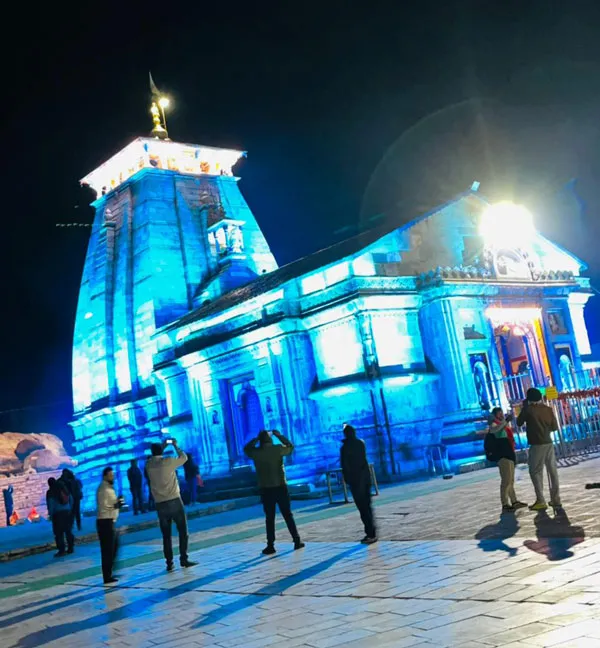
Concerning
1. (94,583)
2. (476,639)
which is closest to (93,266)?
(94,583)

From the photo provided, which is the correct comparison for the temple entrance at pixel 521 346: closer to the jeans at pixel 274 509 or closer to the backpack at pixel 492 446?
the backpack at pixel 492 446

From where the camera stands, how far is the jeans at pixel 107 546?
36.8 feet

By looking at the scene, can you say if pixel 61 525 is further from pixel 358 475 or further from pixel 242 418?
pixel 242 418

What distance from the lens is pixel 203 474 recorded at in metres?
31.9

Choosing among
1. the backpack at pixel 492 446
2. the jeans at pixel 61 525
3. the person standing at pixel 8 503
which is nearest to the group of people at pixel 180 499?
the backpack at pixel 492 446

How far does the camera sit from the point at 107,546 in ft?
37.3

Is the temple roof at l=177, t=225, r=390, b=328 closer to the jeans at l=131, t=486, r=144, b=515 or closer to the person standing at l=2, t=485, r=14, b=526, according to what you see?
the jeans at l=131, t=486, r=144, b=515

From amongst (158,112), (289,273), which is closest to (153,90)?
(158,112)

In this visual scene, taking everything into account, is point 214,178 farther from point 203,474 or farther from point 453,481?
point 453,481

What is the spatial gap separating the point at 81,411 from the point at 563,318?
2779 centimetres

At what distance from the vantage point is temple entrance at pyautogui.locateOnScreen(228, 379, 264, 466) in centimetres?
3069

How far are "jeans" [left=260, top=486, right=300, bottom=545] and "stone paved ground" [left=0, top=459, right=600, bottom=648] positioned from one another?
1.01 ft

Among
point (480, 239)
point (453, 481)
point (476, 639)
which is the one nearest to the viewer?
point (476, 639)

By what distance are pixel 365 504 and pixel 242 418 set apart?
2011 cm
